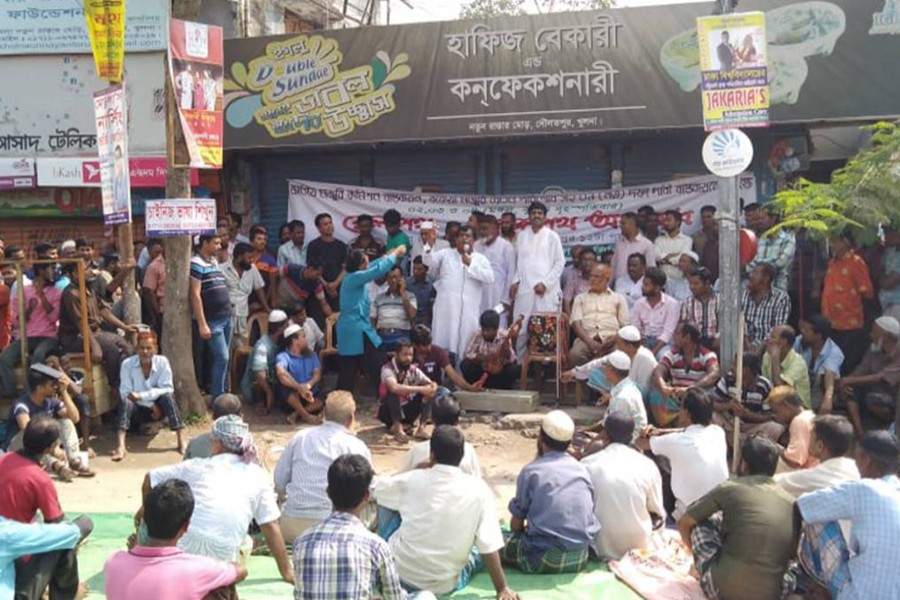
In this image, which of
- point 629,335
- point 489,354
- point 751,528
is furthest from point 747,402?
point 751,528

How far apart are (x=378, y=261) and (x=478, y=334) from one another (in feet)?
4.34

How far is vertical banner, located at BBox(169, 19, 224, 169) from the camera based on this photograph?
28.1ft

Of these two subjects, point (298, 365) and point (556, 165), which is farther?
point (556, 165)

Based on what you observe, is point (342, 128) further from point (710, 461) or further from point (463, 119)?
point (710, 461)

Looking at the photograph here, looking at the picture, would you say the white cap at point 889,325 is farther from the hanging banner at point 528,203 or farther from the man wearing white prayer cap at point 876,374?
the hanging banner at point 528,203

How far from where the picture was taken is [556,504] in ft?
16.6

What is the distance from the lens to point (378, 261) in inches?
362

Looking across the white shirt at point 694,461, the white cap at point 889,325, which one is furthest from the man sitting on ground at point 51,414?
the white cap at point 889,325

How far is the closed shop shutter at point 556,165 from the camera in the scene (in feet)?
38.6

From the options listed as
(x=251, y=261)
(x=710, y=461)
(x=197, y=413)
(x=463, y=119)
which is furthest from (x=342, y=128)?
(x=710, y=461)

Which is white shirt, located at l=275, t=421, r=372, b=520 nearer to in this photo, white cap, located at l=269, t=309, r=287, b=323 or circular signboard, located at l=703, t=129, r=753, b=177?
circular signboard, located at l=703, t=129, r=753, b=177

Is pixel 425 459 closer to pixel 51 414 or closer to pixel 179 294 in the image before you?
pixel 51 414

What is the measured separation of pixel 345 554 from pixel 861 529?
2251 mm

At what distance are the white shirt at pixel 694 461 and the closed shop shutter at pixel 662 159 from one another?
6.44 m
